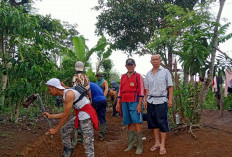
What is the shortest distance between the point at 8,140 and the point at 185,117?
11.9ft

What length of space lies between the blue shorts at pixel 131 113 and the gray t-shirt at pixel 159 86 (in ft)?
0.98

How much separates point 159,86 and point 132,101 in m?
0.57

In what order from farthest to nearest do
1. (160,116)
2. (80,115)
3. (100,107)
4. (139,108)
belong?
(100,107) → (139,108) → (160,116) → (80,115)

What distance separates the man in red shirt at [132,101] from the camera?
4395mm

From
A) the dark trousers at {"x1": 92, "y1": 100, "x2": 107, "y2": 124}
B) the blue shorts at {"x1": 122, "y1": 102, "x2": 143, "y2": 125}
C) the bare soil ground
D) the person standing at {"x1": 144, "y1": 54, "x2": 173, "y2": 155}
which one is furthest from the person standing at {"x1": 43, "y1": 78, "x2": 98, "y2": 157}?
the dark trousers at {"x1": 92, "y1": 100, "x2": 107, "y2": 124}

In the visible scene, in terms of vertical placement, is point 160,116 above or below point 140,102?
below

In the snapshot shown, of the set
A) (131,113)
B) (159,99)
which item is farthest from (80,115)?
(159,99)

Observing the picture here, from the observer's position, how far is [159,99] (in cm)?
426

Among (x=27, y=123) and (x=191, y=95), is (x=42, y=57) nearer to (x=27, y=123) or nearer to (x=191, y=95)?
(x=27, y=123)

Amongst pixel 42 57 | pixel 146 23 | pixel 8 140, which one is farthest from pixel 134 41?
pixel 8 140

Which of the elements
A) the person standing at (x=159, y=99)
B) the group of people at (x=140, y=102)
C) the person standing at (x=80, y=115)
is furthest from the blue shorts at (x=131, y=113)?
the person standing at (x=80, y=115)

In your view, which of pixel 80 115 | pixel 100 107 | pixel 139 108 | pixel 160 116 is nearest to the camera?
pixel 80 115

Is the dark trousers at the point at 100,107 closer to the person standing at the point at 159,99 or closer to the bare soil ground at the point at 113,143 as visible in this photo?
the bare soil ground at the point at 113,143

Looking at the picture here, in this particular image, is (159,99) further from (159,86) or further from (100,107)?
(100,107)
